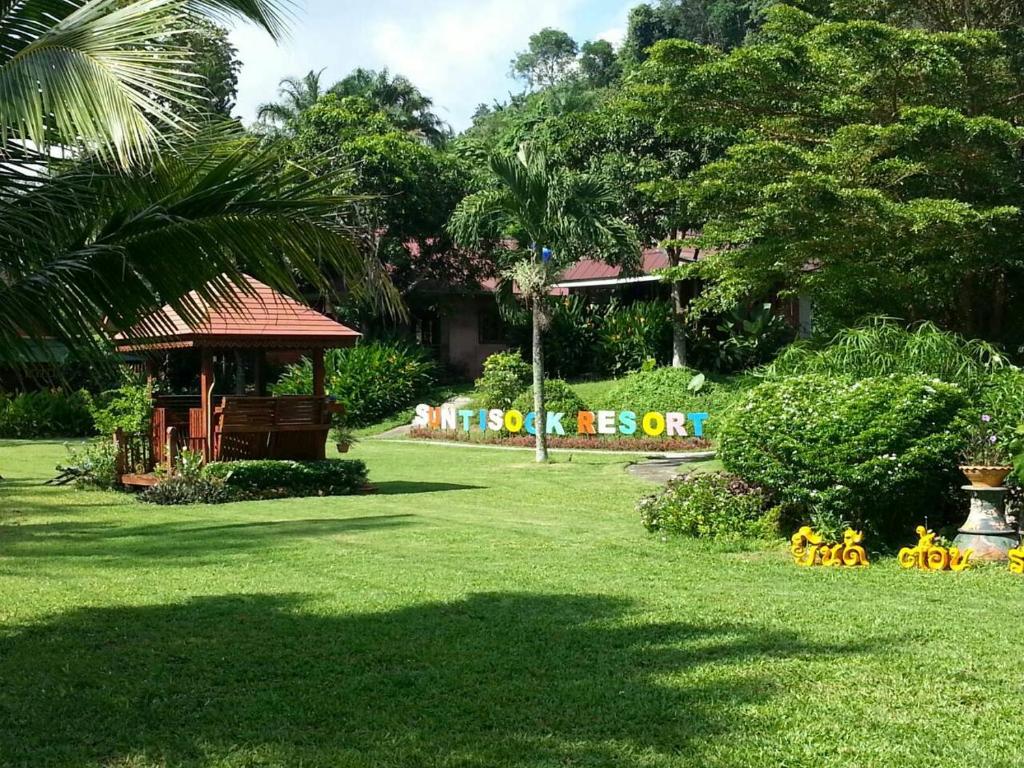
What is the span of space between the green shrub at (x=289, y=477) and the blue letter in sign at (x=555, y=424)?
10.9 m

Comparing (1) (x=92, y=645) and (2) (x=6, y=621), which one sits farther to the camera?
(2) (x=6, y=621)

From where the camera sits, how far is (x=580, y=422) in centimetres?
2905

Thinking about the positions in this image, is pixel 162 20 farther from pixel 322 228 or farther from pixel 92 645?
pixel 92 645

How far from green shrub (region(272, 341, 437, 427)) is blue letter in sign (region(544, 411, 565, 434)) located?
8.52 m

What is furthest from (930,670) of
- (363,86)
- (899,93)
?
(363,86)

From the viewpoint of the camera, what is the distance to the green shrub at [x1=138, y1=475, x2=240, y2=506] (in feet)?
57.5

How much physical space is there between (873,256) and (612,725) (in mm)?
17424

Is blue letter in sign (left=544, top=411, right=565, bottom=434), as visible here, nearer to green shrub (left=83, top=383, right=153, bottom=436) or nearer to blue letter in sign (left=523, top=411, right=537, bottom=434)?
blue letter in sign (left=523, top=411, right=537, bottom=434)

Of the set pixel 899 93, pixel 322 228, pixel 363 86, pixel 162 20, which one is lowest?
pixel 322 228

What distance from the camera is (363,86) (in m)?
54.2

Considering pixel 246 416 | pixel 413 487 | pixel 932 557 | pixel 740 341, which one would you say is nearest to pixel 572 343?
pixel 740 341

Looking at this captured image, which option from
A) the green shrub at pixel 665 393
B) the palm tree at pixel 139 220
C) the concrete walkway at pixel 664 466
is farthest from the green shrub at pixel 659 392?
the palm tree at pixel 139 220

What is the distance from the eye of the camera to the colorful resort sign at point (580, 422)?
1102 inches

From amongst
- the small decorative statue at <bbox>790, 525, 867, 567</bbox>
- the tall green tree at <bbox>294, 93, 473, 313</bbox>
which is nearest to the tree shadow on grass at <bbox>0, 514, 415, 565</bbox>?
the small decorative statue at <bbox>790, 525, 867, 567</bbox>
